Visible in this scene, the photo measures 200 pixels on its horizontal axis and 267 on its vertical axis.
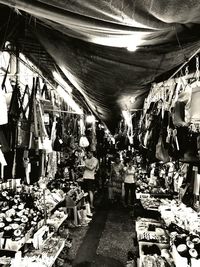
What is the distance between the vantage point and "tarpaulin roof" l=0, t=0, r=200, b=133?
6.07 ft

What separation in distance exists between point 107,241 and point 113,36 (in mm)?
6113

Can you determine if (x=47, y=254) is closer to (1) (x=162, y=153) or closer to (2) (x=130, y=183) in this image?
(1) (x=162, y=153)

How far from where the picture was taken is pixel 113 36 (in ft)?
8.41

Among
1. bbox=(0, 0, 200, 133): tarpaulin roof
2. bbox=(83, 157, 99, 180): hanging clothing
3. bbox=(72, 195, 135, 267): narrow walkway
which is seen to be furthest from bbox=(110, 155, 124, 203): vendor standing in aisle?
bbox=(0, 0, 200, 133): tarpaulin roof

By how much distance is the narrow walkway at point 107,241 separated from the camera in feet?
20.4

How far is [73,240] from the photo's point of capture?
7410 millimetres

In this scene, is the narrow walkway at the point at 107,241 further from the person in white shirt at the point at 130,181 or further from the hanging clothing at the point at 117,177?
the hanging clothing at the point at 117,177

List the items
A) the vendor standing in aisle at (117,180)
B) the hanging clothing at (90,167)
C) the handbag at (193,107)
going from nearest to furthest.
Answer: the handbag at (193,107)
the hanging clothing at (90,167)
the vendor standing in aisle at (117,180)

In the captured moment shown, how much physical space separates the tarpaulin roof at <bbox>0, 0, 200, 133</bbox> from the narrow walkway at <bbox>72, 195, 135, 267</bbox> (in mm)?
3677

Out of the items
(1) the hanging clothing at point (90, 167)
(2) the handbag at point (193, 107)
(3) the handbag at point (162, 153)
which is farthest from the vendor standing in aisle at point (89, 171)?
(2) the handbag at point (193, 107)

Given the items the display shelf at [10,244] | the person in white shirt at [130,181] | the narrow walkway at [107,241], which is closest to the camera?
the display shelf at [10,244]

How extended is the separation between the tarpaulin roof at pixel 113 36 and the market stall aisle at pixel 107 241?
12.1ft

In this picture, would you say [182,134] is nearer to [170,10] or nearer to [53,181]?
[170,10]

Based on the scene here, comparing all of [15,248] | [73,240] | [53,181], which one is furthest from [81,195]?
[15,248]
